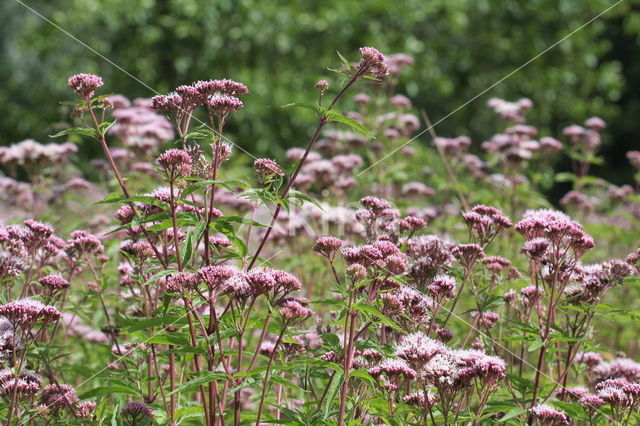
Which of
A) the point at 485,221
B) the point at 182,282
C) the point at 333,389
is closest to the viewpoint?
the point at 182,282

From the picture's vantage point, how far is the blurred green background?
12.3 metres

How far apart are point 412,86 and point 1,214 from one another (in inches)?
267

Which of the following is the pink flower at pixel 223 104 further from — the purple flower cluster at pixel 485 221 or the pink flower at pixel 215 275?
the purple flower cluster at pixel 485 221

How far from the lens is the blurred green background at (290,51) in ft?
40.5

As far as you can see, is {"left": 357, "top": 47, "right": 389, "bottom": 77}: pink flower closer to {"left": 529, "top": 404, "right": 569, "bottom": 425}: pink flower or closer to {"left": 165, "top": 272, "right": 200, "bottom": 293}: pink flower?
{"left": 165, "top": 272, "right": 200, "bottom": 293}: pink flower

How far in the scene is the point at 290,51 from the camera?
41.4ft

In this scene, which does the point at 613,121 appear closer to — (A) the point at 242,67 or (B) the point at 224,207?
(A) the point at 242,67

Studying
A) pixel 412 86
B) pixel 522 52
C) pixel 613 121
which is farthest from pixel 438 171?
pixel 613 121

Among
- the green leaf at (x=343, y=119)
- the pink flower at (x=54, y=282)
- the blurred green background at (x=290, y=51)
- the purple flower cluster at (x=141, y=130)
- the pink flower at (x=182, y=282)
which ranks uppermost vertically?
the blurred green background at (x=290, y=51)

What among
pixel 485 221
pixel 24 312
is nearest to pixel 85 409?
pixel 24 312

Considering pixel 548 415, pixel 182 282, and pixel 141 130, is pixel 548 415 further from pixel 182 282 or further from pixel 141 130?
pixel 141 130

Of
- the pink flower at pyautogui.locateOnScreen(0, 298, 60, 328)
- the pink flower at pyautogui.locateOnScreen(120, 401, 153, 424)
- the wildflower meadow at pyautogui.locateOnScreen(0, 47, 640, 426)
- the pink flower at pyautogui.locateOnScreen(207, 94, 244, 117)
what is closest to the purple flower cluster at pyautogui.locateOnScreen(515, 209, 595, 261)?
the wildflower meadow at pyautogui.locateOnScreen(0, 47, 640, 426)

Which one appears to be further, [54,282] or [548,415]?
[54,282]

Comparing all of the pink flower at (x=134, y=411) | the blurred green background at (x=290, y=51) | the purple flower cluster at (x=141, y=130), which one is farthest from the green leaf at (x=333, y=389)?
the blurred green background at (x=290, y=51)
